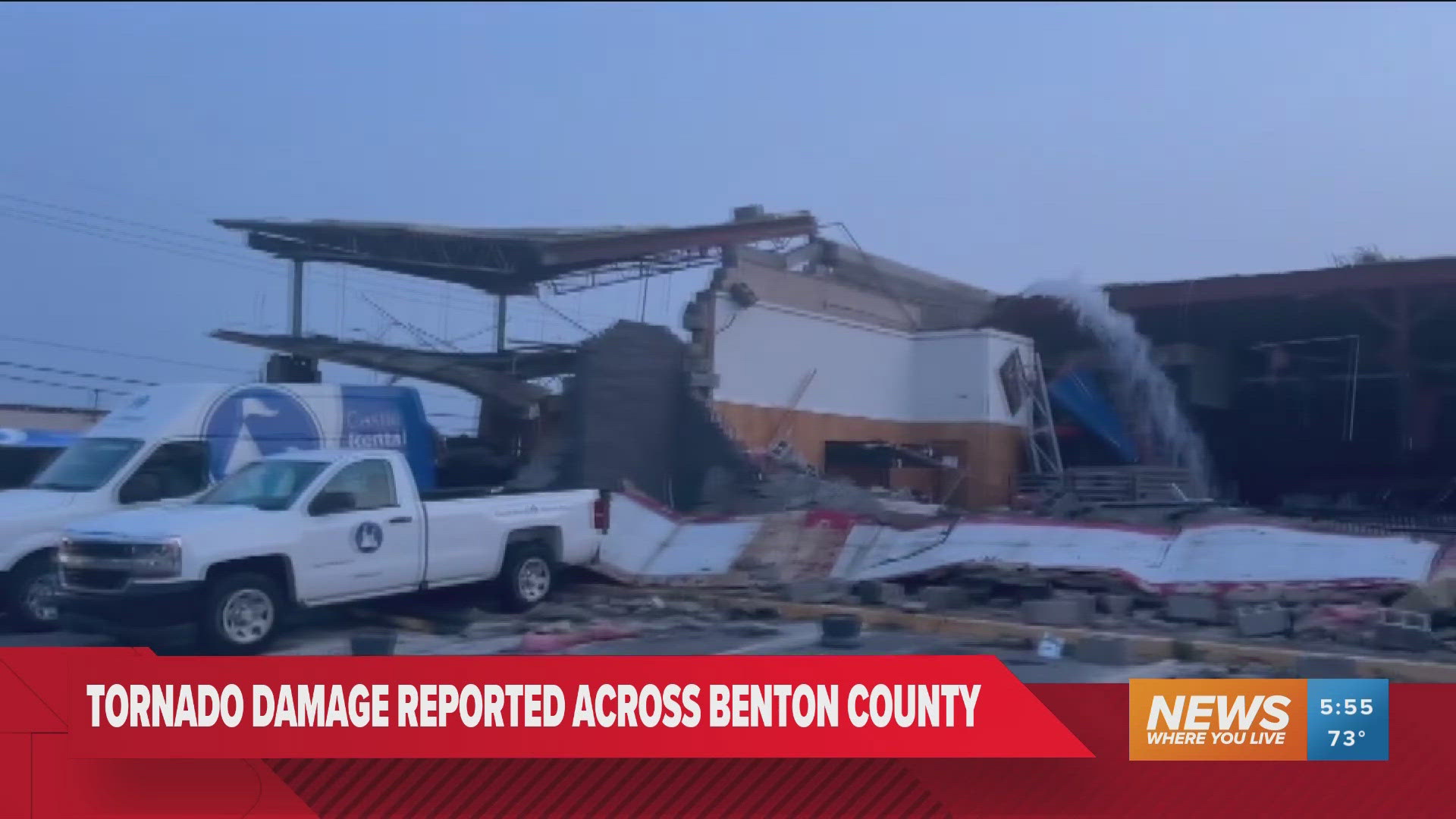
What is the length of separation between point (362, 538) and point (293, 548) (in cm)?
74

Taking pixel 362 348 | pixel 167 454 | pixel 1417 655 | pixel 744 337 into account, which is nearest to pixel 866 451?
pixel 744 337

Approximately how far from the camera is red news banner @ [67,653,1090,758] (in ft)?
16.7

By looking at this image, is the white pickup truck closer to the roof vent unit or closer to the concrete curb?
the concrete curb

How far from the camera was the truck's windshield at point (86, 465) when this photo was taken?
14.6 metres

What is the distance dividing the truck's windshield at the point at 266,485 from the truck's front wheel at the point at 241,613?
845 millimetres

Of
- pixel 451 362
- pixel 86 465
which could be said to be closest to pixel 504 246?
pixel 451 362

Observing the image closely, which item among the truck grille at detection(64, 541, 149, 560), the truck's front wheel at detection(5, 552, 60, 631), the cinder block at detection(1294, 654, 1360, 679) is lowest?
the truck's front wheel at detection(5, 552, 60, 631)

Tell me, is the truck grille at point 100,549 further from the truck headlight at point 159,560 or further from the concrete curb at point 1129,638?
the concrete curb at point 1129,638

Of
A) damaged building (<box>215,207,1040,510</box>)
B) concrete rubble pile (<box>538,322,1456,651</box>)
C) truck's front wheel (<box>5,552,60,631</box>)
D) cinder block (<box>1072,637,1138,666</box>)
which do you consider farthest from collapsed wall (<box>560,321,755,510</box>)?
cinder block (<box>1072,637,1138,666</box>)

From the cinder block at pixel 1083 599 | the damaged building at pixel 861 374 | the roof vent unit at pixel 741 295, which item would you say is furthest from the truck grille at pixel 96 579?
the roof vent unit at pixel 741 295

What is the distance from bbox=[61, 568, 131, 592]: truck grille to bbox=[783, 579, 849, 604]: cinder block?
6513 mm

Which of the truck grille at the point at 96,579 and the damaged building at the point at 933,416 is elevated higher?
the damaged building at the point at 933,416

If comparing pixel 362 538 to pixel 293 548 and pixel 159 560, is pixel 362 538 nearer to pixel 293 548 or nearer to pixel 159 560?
pixel 293 548

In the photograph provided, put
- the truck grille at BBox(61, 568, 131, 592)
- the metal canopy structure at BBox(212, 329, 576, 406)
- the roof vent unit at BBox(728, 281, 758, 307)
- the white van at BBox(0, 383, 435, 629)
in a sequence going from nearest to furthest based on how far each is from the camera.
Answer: the truck grille at BBox(61, 568, 131, 592), the white van at BBox(0, 383, 435, 629), the metal canopy structure at BBox(212, 329, 576, 406), the roof vent unit at BBox(728, 281, 758, 307)
